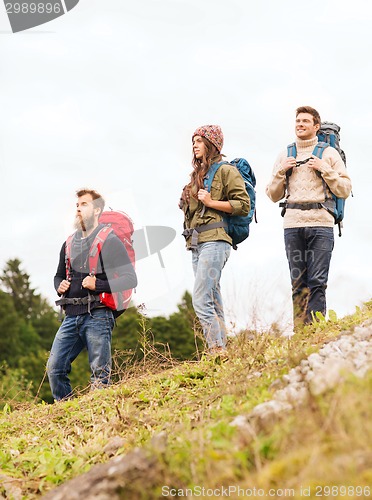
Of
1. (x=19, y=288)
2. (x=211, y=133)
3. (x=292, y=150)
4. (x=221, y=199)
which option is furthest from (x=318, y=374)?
(x=19, y=288)

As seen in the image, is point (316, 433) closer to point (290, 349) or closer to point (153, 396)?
point (290, 349)

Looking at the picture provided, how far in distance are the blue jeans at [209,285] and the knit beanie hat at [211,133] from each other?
3.49ft

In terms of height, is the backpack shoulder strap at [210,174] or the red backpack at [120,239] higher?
the backpack shoulder strap at [210,174]

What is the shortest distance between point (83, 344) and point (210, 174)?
2254 millimetres

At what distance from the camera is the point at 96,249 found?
7.29m

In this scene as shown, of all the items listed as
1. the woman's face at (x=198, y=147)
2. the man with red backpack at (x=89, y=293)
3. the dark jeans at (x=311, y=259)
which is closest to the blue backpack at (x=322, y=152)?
the dark jeans at (x=311, y=259)

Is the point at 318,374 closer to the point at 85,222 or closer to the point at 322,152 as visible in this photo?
the point at 322,152

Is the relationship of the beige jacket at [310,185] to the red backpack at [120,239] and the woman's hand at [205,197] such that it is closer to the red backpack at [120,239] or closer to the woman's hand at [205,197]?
the woman's hand at [205,197]

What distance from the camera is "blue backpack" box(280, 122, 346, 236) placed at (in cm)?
733

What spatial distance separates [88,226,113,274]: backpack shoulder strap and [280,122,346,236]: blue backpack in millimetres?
1957

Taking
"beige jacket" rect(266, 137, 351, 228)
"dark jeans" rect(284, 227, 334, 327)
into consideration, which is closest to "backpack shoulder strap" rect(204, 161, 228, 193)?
"beige jacket" rect(266, 137, 351, 228)

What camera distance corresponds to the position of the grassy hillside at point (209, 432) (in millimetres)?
2904

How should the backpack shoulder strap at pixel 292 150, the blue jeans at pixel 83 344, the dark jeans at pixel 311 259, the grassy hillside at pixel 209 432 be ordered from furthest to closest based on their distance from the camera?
the backpack shoulder strap at pixel 292 150 → the dark jeans at pixel 311 259 → the blue jeans at pixel 83 344 → the grassy hillside at pixel 209 432

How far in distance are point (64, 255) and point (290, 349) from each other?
3379 mm
